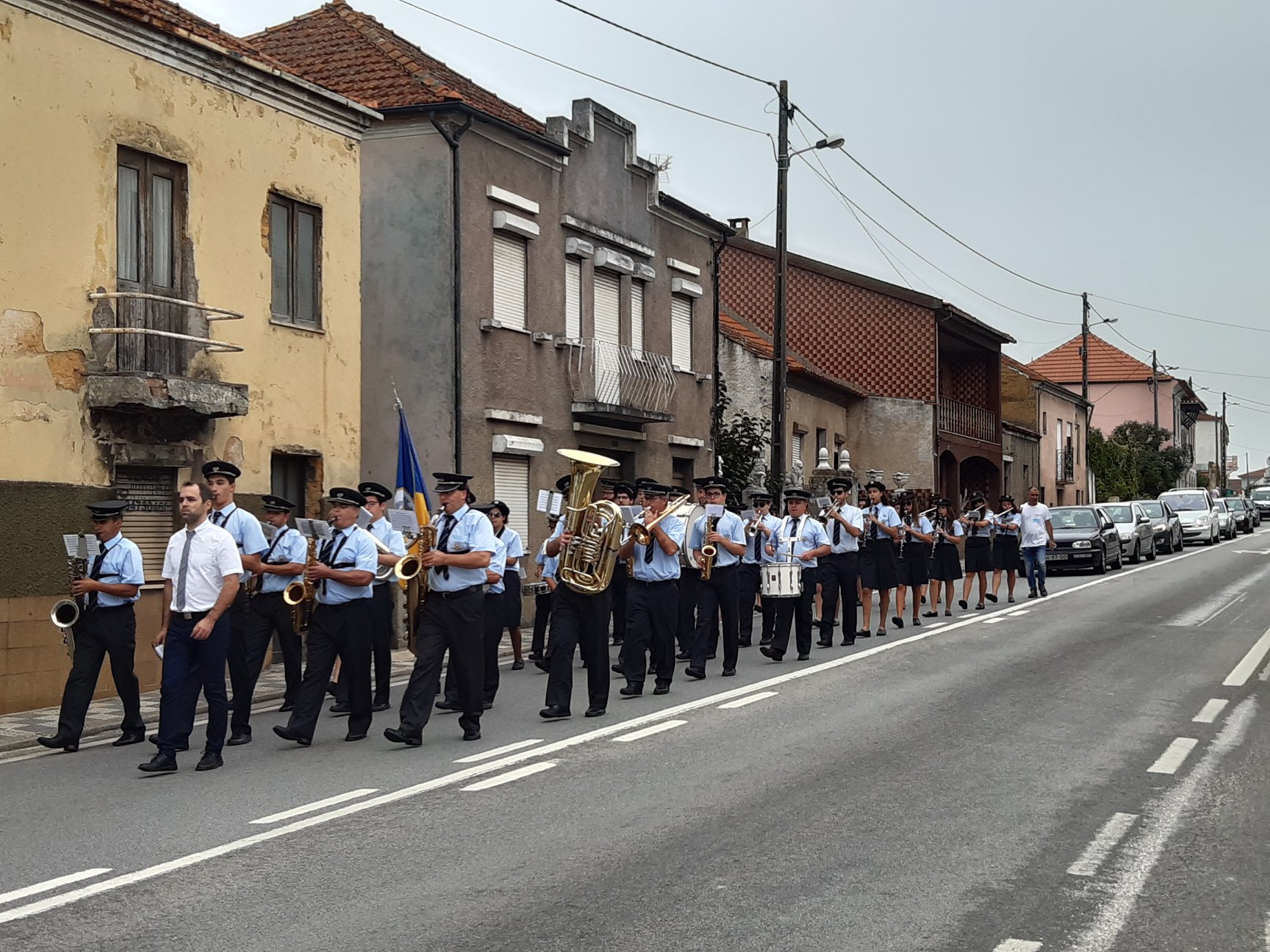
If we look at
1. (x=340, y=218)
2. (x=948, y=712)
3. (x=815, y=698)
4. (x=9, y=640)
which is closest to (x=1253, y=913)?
(x=948, y=712)

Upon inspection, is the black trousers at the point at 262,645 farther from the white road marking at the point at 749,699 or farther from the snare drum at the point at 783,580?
the snare drum at the point at 783,580

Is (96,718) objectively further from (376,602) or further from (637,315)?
(637,315)

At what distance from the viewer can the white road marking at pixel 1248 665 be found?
43.8ft

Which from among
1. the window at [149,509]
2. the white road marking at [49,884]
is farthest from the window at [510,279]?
the white road marking at [49,884]

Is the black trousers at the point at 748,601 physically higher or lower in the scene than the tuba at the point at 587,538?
lower

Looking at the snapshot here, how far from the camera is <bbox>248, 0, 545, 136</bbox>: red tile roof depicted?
2095 centimetres

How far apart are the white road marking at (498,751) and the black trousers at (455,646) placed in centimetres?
49

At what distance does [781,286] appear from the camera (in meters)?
24.3

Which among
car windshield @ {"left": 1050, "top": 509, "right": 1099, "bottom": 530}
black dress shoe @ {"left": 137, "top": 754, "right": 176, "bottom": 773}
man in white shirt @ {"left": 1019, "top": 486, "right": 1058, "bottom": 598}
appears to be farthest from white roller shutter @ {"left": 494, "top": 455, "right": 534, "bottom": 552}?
car windshield @ {"left": 1050, "top": 509, "right": 1099, "bottom": 530}

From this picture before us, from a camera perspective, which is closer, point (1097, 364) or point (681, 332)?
point (681, 332)

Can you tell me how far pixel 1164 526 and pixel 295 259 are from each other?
28331mm

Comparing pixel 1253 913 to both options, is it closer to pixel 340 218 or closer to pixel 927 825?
pixel 927 825

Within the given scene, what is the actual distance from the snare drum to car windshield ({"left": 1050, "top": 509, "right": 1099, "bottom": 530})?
56.6ft

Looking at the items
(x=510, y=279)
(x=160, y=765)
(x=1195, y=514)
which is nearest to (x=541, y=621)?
(x=160, y=765)
